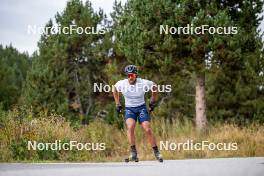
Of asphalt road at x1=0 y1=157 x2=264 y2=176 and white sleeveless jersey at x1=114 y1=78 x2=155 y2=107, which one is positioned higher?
white sleeveless jersey at x1=114 y1=78 x2=155 y2=107

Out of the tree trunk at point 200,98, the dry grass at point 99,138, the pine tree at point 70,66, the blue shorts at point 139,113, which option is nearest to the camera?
the blue shorts at point 139,113

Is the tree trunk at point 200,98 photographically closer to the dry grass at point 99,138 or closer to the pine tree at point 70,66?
the dry grass at point 99,138

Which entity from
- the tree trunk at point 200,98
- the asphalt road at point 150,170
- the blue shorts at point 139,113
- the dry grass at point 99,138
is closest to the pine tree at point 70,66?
the tree trunk at point 200,98

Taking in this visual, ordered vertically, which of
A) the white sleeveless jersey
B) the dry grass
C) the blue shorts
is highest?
the white sleeveless jersey

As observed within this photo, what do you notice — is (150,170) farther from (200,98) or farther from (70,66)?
(70,66)

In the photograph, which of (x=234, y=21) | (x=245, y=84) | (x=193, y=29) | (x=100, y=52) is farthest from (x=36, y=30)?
(x=100, y=52)

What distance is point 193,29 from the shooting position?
1591 cm

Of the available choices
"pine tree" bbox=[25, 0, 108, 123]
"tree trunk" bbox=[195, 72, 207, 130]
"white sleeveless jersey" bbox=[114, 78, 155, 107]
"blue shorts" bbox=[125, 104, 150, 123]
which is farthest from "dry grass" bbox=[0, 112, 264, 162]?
"pine tree" bbox=[25, 0, 108, 123]

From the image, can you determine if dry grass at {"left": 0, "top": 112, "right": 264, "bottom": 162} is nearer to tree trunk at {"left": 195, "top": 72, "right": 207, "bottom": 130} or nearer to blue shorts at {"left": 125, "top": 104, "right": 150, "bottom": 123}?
blue shorts at {"left": 125, "top": 104, "right": 150, "bottom": 123}

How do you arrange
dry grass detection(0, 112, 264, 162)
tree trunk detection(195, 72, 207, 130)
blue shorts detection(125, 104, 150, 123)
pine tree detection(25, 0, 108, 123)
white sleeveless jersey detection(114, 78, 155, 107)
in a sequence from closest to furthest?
white sleeveless jersey detection(114, 78, 155, 107) < blue shorts detection(125, 104, 150, 123) < dry grass detection(0, 112, 264, 162) < tree trunk detection(195, 72, 207, 130) < pine tree detection(25, 0, 108, 123)

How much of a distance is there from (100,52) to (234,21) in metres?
12.9

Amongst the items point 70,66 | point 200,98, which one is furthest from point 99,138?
point 70,66

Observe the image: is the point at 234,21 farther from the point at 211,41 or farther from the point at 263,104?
the point at 263,104

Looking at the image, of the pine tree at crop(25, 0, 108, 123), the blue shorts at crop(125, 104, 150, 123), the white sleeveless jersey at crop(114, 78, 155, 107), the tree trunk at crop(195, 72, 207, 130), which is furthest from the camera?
the pine tree at crop(25, 0, 108, 123)
